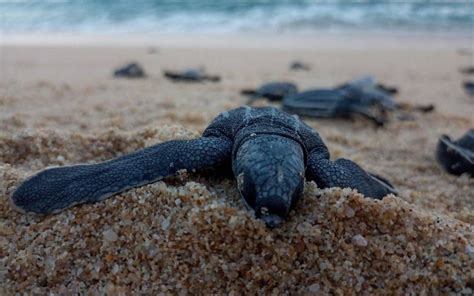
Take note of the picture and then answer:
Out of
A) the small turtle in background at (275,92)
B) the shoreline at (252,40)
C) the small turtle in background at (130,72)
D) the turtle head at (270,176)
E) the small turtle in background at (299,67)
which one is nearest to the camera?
the turtle head at (270,176)

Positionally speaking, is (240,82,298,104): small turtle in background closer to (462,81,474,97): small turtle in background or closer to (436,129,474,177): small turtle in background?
(436,129,474,177): small turtle in background

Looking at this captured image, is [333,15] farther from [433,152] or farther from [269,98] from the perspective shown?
[433,152]

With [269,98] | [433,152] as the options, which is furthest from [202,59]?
[433,152]

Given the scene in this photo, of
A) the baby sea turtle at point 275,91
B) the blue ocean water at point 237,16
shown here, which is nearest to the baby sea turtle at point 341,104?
the baby sea turtle at point 275,91

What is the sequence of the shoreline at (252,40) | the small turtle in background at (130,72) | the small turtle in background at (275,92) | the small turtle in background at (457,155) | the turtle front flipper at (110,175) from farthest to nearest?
the shoreline at (252,40) → the small turtle in background at (130,72) → the small turtle in background at (275,92) → the small turtle in background at (457,155) → the turtle front flipper at (110,175)

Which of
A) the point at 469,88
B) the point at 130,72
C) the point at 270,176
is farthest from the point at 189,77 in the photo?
the point at 270,176

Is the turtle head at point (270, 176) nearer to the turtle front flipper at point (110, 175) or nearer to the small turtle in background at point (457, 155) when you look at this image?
the turtle front flipper at point (110, 175)
